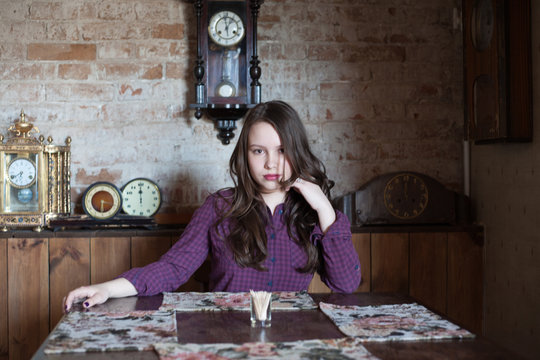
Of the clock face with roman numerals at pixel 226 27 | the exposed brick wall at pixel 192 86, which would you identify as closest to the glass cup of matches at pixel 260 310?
the exposed brick wall at pixel 192 86

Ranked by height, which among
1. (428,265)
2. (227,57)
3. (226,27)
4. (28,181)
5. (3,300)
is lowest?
(3,300)

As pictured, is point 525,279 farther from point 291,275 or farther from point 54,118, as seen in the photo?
point 54,118

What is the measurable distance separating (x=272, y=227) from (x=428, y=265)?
987 mm

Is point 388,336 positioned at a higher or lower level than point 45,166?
lower

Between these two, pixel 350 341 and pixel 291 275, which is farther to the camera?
pixel 291 275

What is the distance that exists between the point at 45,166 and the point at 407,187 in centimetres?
160

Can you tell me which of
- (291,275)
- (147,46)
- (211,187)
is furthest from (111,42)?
(291,275)

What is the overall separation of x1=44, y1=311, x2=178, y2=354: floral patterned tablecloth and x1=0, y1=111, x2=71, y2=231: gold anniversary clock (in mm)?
1221

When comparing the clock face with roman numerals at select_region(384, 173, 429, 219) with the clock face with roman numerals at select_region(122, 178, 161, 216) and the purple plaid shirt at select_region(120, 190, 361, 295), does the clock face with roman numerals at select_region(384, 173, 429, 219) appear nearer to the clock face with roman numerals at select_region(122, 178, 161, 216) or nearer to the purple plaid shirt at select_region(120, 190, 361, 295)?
the purple plaid shirt at select_region(120, 190, 361, 295)

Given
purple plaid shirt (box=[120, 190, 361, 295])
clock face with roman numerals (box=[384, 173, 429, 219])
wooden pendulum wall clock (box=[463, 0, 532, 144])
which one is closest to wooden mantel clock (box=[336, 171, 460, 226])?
clock face with roman numerals (box=[384, 173, 429, 219])

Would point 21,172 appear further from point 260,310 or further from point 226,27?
point 260,310

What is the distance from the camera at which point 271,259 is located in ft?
6.03

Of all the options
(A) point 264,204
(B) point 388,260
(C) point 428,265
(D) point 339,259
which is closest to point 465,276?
(C) point 428,265

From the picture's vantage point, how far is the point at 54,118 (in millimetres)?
2594
